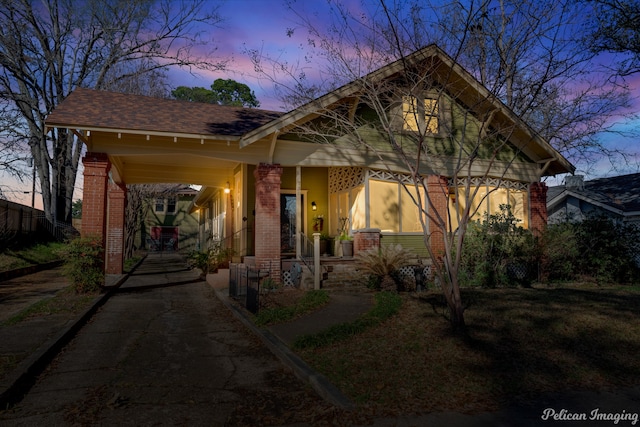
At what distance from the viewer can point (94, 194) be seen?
11.8 m

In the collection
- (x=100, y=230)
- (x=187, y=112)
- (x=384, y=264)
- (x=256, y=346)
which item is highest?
(x=187, y=112)

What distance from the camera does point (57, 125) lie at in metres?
10.8

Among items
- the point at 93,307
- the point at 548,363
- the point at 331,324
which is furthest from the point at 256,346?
the point at 93,307

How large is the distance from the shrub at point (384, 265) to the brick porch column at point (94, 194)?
7.07m

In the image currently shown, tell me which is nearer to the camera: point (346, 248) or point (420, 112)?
point (420, 112)

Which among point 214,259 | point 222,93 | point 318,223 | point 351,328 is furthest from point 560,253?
point 222,93

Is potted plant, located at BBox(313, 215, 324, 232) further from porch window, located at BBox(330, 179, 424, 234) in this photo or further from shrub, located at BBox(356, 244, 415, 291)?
shrub, located at BBox(356, 244, 415, 291)

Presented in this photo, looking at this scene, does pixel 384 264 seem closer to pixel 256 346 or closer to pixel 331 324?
pixel 331 324

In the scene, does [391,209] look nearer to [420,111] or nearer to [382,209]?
[382,209]

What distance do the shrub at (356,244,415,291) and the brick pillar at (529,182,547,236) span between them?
7.63m

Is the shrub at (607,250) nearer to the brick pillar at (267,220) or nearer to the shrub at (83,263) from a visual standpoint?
the brick pillar at (267,220)

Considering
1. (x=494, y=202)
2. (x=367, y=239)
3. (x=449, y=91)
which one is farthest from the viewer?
(x=494, y=202)

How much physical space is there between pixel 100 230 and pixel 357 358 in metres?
8.85

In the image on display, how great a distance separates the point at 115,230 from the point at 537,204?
50.9 ft
